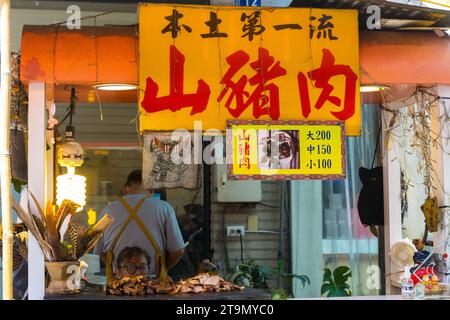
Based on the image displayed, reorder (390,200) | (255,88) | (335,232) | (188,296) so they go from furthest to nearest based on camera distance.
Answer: (335,232)
(390,200)
(255,88)
(188,296)

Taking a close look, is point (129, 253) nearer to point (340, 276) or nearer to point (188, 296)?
point (188, 296)

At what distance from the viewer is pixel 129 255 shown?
303 inches

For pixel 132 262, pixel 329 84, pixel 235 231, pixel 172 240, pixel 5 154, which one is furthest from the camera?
pixel 235 231

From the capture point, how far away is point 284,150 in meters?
6.28

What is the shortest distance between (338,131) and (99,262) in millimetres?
3467

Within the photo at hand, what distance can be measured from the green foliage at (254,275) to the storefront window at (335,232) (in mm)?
320

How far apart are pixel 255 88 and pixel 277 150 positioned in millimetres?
588

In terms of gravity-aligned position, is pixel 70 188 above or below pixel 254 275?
above

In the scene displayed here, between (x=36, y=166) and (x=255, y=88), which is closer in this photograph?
(x=36, y=166)

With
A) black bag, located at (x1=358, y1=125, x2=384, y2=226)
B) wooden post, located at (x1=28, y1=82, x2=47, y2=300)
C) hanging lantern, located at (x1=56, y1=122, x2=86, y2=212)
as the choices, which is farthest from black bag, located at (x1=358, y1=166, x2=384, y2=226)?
wooden post, located at (x1=28, y1=82, x2=47, y2=300)

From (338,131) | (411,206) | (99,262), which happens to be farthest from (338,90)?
(99,262)

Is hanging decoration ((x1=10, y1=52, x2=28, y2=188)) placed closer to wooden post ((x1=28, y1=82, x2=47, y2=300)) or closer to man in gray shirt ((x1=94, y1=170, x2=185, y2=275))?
wooden post ((x1=28, y1=82, x2=47, y2=300))

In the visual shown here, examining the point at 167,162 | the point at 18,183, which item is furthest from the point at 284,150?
the point at 18,183

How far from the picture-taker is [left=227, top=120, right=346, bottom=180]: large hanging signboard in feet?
20.4
